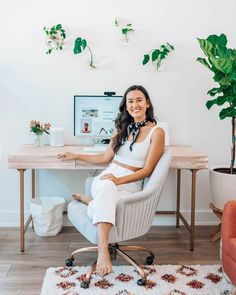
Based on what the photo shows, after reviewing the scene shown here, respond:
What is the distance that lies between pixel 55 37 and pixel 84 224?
5.55ft

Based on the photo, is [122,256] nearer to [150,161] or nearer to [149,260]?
[149,260]

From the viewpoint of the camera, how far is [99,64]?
129 inches

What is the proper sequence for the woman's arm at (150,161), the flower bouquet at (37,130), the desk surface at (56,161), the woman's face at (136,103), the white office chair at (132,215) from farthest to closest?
the flower bouquet at (37,130), the desk surface at (56,161), the woman's face at (136,103), the woman's arm at (150,161), the white office chair at (132,215)

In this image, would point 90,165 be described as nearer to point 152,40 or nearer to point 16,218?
point 16,218

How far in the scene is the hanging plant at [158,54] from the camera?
10.6 feet

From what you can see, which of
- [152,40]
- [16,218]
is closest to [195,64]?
[152,40]

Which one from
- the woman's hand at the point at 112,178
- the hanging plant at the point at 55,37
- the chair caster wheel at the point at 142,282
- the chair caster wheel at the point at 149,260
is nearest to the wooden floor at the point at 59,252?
the chair caster wheel at the point at 149,260

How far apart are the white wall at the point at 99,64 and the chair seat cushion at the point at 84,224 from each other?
93 centimetres

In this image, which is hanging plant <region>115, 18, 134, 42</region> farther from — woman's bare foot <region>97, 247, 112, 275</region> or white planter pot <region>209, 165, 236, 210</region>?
woman's bare foot <region>97, 247, 112, 275</region>

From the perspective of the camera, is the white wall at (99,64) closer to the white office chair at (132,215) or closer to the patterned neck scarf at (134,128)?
the patterned neck scarf at (134,128)

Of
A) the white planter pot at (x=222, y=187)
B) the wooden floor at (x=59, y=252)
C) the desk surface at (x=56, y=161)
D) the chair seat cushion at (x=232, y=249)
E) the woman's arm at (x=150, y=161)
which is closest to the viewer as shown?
the chair seat cushion at (x=232, y=249)

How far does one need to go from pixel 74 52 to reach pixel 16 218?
1.59m

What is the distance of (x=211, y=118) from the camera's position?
3393 mm

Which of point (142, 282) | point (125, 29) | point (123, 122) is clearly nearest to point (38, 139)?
point (123, 122)
